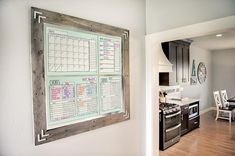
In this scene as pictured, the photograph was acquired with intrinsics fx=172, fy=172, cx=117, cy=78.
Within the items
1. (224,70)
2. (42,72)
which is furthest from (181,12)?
(224,70)

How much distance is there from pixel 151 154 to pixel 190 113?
8.37 feet

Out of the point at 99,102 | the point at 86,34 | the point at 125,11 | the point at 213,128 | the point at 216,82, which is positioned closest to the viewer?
the point at 86,34

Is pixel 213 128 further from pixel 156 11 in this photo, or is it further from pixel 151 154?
pixel 156 11

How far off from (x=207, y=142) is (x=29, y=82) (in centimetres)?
381

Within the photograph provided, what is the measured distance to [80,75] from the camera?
150 cm

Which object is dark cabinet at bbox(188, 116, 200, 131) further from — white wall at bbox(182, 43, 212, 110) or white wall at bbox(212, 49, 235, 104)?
white wall at bbox(212, 49, 235, 104)

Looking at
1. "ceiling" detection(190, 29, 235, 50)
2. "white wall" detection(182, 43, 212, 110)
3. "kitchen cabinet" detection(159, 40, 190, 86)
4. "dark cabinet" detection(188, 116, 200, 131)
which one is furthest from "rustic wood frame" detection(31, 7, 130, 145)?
"white wall" detection(182, 43, 212, 110)

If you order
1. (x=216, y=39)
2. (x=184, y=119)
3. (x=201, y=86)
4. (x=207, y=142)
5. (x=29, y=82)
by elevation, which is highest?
(x=216, y=39)

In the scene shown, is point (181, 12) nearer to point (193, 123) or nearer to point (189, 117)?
point (189, 117)

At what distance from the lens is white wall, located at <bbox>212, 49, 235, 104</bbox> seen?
6.58m

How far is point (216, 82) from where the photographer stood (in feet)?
23.2

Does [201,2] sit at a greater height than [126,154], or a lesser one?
greater

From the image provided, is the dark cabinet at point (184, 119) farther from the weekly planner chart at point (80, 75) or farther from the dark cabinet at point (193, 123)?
the weekly planner chart at point (80, 75)

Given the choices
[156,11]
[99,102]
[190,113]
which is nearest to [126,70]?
[99,102]
